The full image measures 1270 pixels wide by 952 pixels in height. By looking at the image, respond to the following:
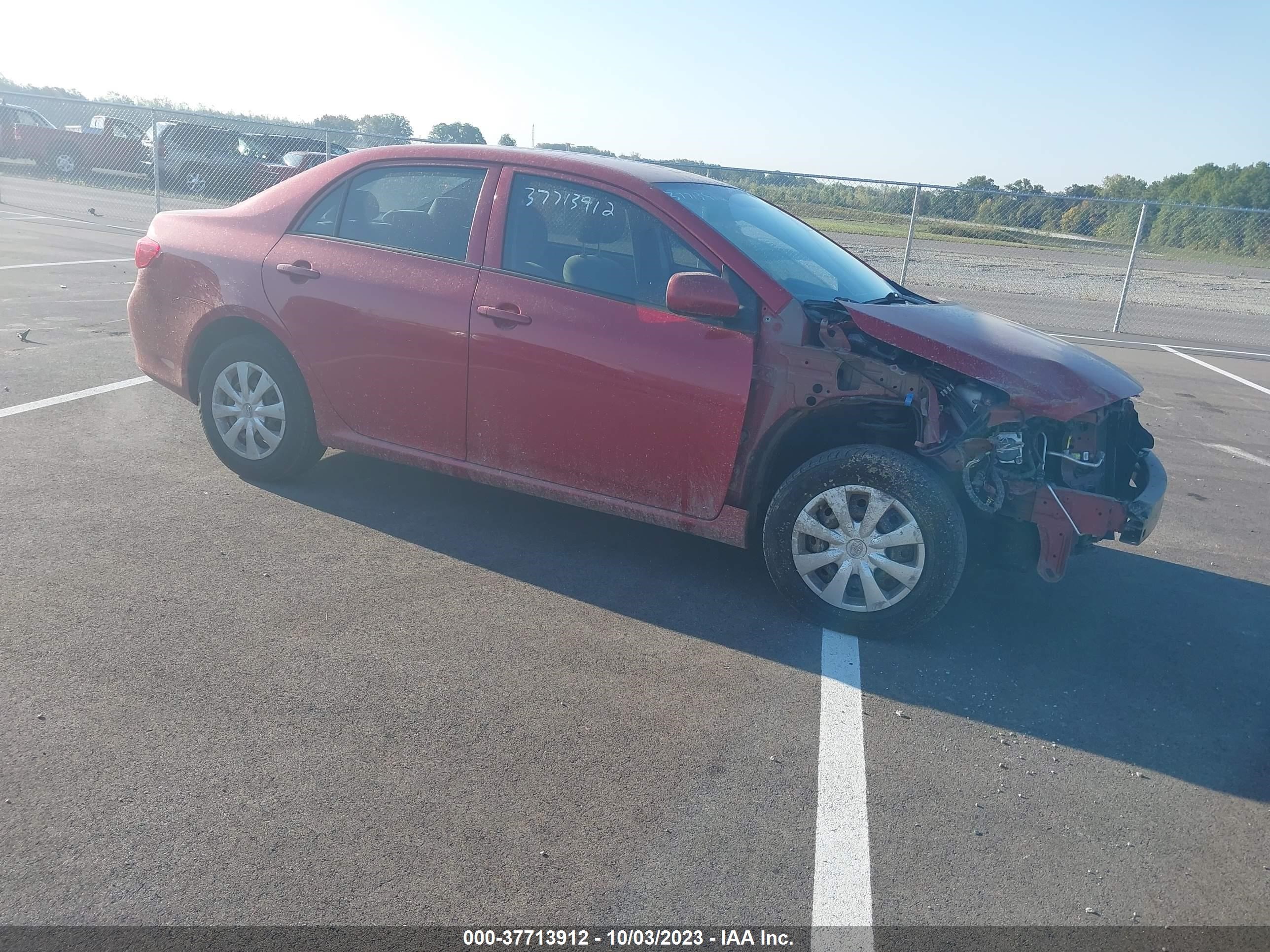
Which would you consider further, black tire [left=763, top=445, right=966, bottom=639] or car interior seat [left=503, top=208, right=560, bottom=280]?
car interior seat [left=503, top=208, right=560, bottom=280]

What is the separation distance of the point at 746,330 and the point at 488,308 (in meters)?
1.21

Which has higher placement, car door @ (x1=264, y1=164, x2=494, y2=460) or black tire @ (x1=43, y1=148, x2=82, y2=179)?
car door @ (x1=264, y1=164, x2=494, y2=460)

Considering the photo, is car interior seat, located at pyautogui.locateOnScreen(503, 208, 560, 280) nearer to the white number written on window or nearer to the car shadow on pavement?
the white number written on window

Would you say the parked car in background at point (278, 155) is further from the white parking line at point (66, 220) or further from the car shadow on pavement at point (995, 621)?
the car shadow on pavement at point (995, 621)

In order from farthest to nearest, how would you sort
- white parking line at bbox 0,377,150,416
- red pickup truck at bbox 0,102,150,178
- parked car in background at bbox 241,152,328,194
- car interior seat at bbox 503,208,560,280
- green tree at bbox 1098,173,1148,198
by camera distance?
green tree at bbox 1098,173,1148,198 < red pickup truck at bbox 0,102,150,178 < parked car in background at bbox 241,152,328,194 < white parking line at bbox 0,377,150,416 < car interior seat at bbox 503,208,560,280

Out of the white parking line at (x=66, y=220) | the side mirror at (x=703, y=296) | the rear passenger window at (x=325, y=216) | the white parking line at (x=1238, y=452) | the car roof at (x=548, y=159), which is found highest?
the car roof at (x=548, y=159)

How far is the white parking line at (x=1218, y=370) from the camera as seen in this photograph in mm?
11094

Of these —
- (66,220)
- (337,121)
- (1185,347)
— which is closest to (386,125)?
(337,121)

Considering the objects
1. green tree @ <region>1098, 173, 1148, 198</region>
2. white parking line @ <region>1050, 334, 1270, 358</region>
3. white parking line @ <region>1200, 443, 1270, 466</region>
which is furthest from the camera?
green tree @ <region>1098, 173, 1148, 198</region>

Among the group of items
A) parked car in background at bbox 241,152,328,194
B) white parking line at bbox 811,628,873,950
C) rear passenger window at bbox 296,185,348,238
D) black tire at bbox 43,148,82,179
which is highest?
rear passenger window at bbox 296,185,348,238

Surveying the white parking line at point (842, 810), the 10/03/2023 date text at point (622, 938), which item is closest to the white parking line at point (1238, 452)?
the white parking line at point (842, 810)

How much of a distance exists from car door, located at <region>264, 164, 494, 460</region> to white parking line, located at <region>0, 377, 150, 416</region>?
2.35 meters

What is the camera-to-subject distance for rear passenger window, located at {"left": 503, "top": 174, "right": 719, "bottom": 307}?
460 cm

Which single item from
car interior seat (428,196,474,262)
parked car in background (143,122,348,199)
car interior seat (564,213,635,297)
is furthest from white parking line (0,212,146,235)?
car interior seat (564,213,635,297)
